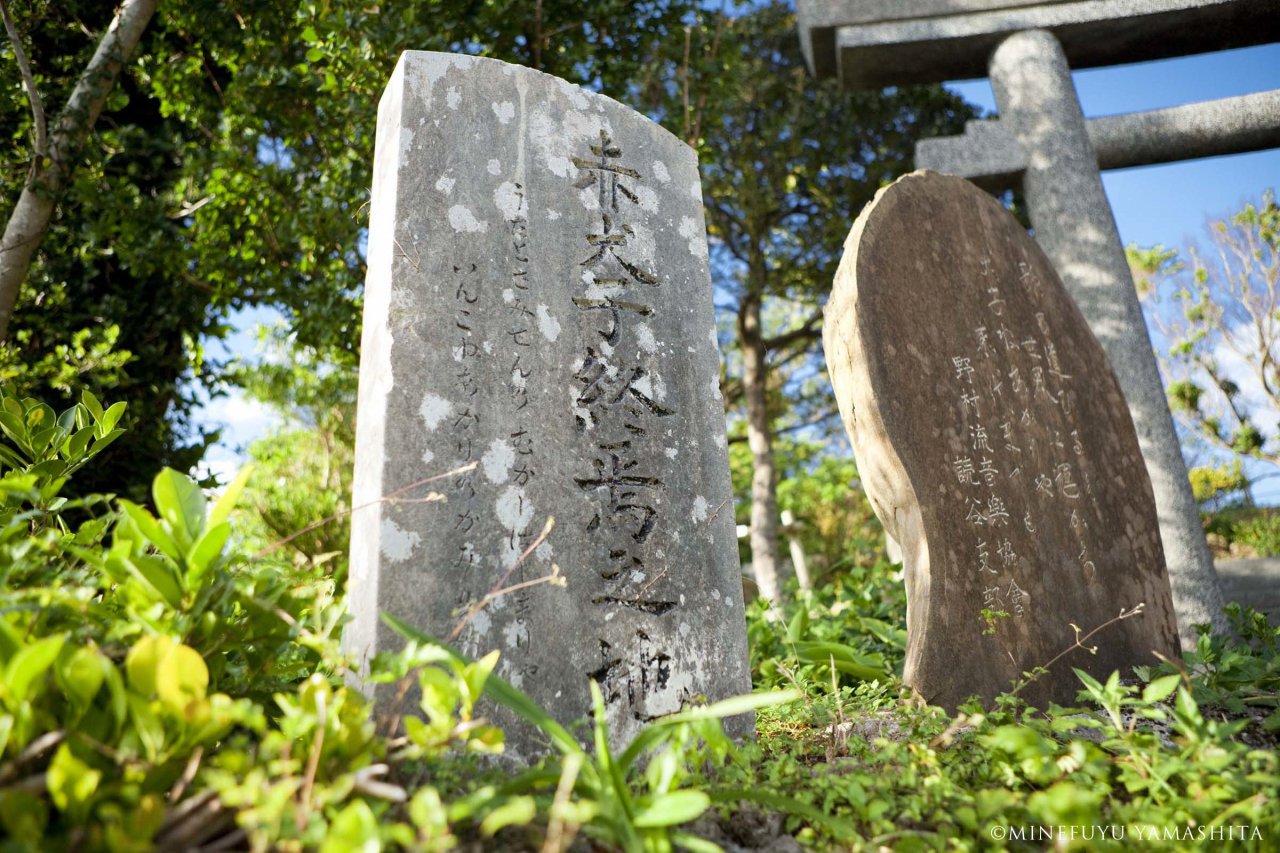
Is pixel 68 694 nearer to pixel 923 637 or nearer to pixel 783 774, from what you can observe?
pixel 783 774

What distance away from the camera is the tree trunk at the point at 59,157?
333 cm

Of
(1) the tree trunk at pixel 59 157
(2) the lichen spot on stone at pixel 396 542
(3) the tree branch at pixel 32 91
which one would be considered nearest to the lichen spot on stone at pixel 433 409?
(2) the lichen spot on stone at pixel 396 542

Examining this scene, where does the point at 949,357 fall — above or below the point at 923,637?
above

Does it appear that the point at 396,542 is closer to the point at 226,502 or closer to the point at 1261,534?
the point at 226,502

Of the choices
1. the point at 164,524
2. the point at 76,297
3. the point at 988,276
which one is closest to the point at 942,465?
the point at 988,276

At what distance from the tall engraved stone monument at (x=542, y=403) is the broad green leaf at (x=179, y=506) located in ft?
1.38

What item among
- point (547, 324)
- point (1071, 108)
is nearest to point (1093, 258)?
point (1071, 108)

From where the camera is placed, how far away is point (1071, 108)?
480 cm

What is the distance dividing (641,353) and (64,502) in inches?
57.2

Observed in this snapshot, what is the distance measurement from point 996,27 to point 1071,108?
0.70 meters

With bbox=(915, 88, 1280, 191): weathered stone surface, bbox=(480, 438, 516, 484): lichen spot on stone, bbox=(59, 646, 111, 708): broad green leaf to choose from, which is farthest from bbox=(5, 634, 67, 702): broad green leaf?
bbox=(915, 88, 1280, 191): weathered stone surface

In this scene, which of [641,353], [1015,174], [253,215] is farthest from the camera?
[1015,174]

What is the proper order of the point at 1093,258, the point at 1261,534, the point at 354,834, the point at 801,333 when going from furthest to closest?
the point at 1261,534 < the point at 801,333 < the point at 1093,258 < the point at 354,834

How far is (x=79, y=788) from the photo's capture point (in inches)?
40.1
